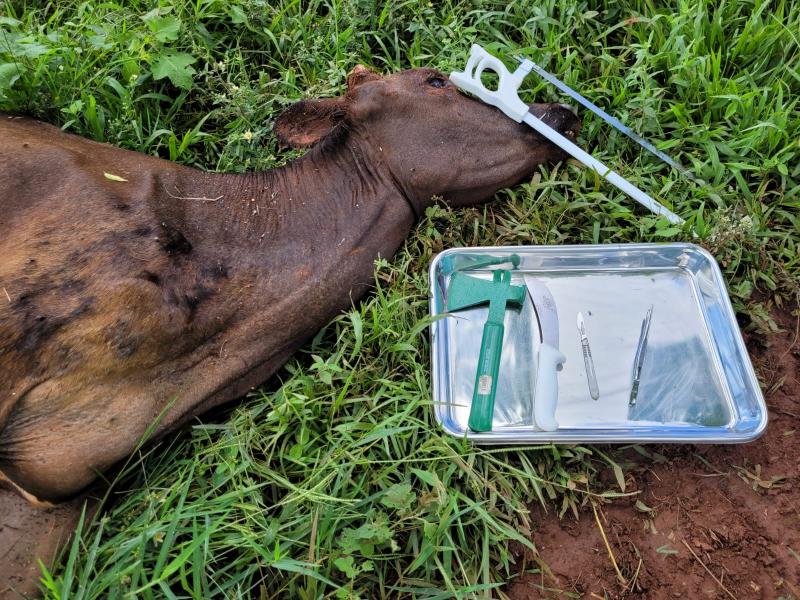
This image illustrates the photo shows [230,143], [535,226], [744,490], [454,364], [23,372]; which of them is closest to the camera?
[23,372]

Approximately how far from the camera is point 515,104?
11.0 feet

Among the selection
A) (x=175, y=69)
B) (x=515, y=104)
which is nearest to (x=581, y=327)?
(x=515, y=104)

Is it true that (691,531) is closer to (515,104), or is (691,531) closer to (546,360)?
(546,360)

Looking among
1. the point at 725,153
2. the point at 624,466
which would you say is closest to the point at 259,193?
the point at 624,466

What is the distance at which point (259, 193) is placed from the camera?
3203mm

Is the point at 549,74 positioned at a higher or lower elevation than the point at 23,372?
higher

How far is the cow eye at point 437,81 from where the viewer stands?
340cm

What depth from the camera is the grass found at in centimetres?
256

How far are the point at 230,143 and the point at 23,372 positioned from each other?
1590mm

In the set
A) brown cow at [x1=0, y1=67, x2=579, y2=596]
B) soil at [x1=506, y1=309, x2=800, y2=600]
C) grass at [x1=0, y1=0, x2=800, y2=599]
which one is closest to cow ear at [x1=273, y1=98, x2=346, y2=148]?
brown cow at [x1=0, y1=67, x2=579, y2=596]

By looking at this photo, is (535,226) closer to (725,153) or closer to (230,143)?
(725,153)

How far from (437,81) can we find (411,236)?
77cm

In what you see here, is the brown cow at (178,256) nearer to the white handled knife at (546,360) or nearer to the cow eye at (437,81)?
the cow eye at (437,81)

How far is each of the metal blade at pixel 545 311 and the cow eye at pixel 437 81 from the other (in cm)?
106
